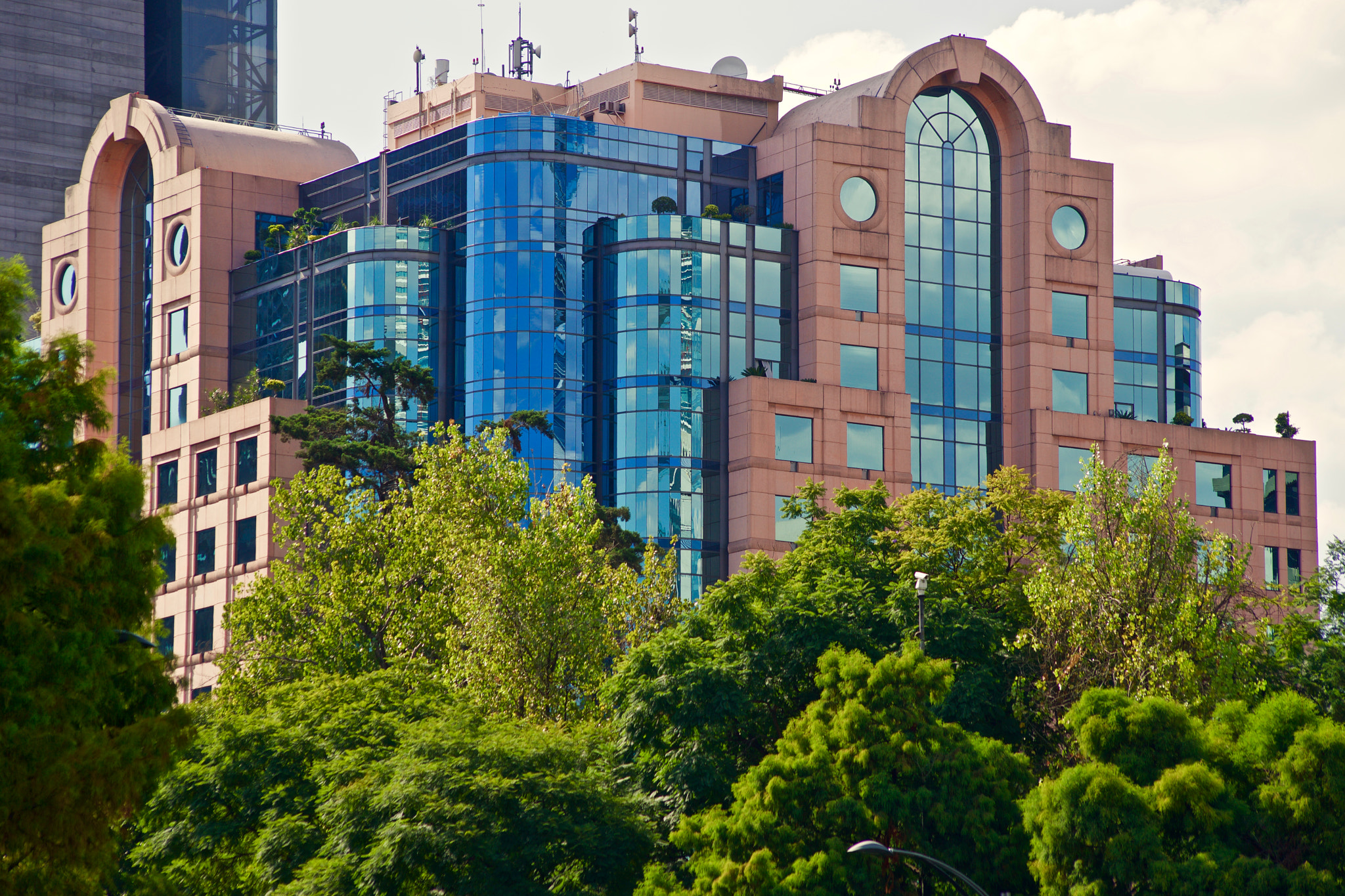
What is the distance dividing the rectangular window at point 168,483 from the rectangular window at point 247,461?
6732 mm

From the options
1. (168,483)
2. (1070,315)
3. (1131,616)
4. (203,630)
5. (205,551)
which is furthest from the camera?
(1070,315)

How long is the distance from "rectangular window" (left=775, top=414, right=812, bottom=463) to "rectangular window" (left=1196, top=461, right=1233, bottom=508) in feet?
81.5

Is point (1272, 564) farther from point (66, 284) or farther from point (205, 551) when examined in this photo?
point (66, 284)

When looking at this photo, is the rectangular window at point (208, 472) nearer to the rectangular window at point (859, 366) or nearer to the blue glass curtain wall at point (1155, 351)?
the rectangular window at point (859, 366)

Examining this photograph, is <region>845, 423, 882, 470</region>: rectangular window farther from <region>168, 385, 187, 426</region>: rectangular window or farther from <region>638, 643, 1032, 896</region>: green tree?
<region>638, 643, 1032, 896</region>: green tree

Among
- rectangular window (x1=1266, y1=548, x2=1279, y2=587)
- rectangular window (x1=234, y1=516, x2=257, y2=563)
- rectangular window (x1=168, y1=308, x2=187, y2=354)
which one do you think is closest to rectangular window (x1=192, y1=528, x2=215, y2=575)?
rectangular window (x1=234, y1=516, x2=257, y2=563)

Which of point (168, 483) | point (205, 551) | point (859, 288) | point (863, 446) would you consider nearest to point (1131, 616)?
point (863, 446)

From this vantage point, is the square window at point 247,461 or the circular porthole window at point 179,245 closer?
the square window at point 247,461

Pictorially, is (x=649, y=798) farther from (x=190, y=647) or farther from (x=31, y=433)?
(x=190, y=647)

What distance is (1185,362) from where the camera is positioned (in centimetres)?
11662

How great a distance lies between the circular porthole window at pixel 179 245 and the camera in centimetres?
11275

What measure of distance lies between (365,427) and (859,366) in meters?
29.6

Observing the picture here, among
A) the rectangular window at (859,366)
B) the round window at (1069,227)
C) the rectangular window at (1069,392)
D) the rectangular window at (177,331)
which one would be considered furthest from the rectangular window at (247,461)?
the round window at (1069,227)

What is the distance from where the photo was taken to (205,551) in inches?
4067
